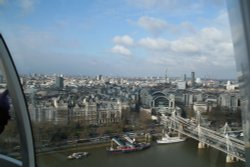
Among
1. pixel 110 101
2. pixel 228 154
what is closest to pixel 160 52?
pixel 110 101

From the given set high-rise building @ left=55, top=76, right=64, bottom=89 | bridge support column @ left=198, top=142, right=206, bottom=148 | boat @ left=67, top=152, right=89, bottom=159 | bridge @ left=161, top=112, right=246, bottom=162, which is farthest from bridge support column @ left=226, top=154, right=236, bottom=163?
high-rise building @ left=55, top=76, right=64, bottom=89

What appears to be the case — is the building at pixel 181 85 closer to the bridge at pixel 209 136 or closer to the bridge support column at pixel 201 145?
the bridge at pixel 209 136

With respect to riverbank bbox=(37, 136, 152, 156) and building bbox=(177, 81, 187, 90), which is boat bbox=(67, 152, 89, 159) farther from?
building bbox=(177, 81, 187, 90)

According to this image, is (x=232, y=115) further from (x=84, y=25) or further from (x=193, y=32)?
(x=84, y=25)

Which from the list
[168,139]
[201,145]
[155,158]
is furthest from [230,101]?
[155,158]

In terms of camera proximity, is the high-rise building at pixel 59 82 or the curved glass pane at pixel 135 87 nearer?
the curved glass pane at pixel 135 87

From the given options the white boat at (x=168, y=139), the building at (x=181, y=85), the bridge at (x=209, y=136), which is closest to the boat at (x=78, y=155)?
the white boat at (x=168, y=139)
